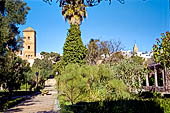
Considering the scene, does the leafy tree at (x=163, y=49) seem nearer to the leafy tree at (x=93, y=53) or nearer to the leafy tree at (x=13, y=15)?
the leafy tree at (x=13, y=15)

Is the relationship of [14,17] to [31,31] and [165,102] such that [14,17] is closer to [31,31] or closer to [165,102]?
[165,102]

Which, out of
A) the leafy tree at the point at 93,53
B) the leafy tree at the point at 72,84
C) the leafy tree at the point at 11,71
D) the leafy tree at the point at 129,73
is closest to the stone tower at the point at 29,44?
the leafy tree at the point at 93,53

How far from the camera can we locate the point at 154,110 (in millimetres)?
→ 6941

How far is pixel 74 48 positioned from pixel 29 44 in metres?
55.5

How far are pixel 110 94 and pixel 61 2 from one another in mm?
8815

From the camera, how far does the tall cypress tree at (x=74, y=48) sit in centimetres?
2231

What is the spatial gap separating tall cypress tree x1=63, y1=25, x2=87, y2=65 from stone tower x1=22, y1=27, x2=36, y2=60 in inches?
2075

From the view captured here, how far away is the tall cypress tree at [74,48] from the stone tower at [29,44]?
173 ft

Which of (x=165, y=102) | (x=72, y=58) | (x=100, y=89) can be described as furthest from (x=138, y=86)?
(x=72, y=58)

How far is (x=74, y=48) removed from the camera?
22.8m

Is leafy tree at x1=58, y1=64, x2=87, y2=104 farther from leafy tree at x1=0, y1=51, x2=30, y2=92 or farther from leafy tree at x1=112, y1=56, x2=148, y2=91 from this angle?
leafy tree at x1=0, y1=51, x2=30, y2=92

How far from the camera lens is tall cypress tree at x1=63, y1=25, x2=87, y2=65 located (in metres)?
22.3

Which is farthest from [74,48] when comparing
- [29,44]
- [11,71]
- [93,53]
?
[29,44]

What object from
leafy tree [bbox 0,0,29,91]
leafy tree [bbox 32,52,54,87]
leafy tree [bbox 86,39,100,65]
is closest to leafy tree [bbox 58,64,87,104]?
leafy tree [bbox 0,0,29,91]
